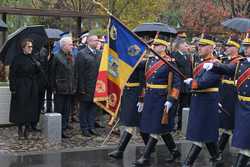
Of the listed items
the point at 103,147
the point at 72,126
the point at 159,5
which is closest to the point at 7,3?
the point at 159,5

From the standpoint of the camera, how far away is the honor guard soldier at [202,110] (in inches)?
307

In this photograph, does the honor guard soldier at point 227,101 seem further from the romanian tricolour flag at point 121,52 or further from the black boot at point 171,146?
the romanian tricolour flag at point 121,52

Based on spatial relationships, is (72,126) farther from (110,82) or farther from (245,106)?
(245,106)

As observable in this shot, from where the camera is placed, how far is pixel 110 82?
8531mm

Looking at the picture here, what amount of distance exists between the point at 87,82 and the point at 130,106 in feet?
7.78

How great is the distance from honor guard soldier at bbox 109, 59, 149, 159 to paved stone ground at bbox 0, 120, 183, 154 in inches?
→ 44.7

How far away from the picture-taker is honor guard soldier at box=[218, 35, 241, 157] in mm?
8664

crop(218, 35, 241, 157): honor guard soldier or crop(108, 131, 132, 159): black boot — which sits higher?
crop(218, 35, 241, 157): honor guard soldier

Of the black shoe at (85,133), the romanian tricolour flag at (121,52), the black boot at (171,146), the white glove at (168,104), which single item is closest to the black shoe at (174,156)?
the black boot at (171,146)

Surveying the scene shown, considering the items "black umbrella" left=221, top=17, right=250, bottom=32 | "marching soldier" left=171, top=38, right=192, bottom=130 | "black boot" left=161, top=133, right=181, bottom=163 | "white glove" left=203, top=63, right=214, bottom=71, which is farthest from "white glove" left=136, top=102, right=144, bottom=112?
"black umbrella" left=221, top=17, right=250, bottom=32

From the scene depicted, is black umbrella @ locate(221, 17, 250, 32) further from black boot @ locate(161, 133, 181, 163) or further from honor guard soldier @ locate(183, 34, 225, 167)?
black boot @ locate(161, 133, 181, 163)

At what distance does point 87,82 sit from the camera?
1088cm

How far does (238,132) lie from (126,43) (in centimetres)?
211

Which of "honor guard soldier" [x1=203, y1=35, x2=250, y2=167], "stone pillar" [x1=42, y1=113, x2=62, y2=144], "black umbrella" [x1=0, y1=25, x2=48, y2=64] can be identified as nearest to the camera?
"honor guard soldier" [x1=203, y1=35, x2=250, y2=167]
